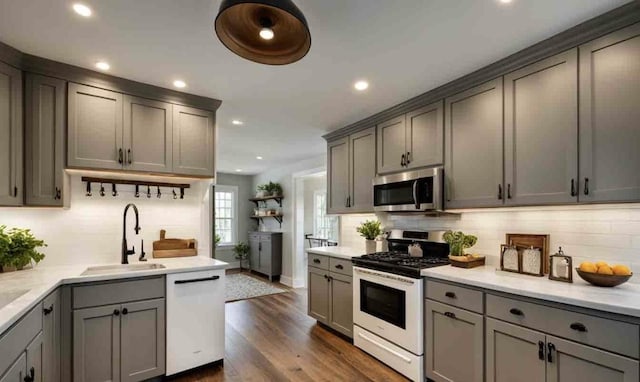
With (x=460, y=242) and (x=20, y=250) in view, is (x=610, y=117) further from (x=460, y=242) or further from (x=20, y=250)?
(x=20, y=250)

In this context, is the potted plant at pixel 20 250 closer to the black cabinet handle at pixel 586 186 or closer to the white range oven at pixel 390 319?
the white range oven at pixel 390 319

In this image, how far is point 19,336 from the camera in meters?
1.48

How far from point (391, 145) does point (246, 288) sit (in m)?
4.00

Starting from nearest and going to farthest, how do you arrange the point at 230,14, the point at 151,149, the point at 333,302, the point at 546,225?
the point at 230,14, the point at 546,225, the point at 151,149, the point at 333,302

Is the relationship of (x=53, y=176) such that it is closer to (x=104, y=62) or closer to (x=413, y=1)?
(x=104, y=62)

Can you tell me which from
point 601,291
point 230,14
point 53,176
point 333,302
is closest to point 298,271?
point 333,302

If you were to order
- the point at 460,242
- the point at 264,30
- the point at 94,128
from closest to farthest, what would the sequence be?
the point at 264,30
the point at 94,128
the point at 460,242

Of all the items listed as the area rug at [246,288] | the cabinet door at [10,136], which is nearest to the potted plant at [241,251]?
the area rug at [246,288]

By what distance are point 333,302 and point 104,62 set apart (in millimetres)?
3093

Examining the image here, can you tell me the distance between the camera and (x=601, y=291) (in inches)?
69.3

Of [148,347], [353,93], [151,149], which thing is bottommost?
[148,347]

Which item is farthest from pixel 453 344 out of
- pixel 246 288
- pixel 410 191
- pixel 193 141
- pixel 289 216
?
pixel 289 216

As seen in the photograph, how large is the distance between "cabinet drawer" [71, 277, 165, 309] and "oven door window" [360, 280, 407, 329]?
5.91 ft

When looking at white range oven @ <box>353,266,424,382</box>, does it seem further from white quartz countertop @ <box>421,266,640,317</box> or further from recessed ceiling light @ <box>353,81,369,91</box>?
recessed ceiling light @ <box>353,81,369,91</box>
